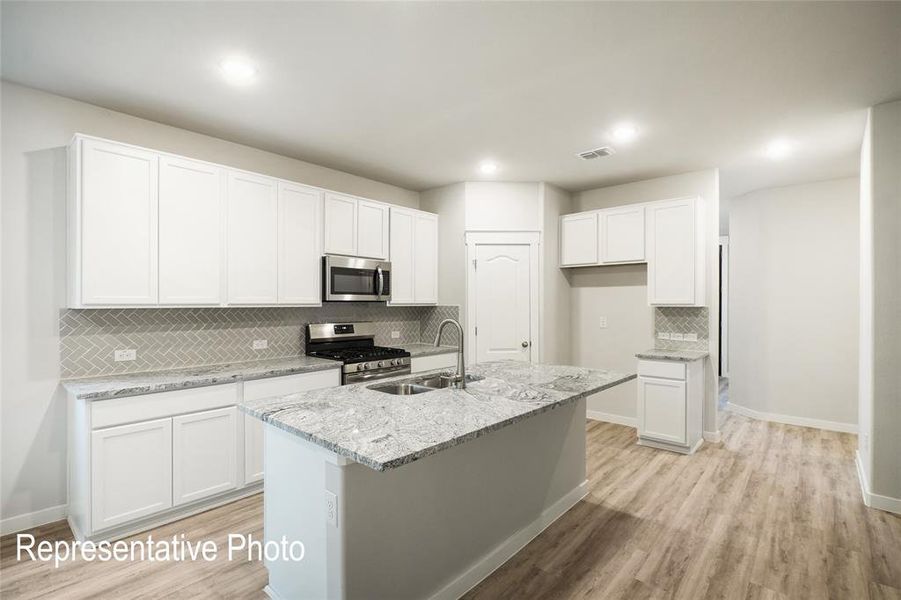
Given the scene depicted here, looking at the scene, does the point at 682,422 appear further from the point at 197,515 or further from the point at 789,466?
the point at 197,515

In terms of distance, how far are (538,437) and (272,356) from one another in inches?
97.7

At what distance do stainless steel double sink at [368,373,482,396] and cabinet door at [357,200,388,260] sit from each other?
1.99m

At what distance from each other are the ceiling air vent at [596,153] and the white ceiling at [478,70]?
0.45 ft

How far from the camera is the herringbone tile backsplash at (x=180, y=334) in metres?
2.94

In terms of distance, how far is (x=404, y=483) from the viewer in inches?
74.4

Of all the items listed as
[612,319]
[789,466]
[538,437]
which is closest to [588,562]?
[538,437]

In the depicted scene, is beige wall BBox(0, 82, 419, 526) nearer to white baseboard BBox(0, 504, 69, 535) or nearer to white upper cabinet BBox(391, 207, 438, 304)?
white baseboard BBox(0, 504, 69, 535)

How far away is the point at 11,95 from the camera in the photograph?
273 centimetres

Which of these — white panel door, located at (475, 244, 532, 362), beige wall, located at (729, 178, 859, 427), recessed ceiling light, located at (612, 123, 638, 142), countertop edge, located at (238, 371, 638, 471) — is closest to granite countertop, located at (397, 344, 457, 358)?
white panel door, located at (475, 244, 532, 362)

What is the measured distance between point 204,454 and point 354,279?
1922 millimetres

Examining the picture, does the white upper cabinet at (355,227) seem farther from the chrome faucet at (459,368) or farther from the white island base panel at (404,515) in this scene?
the white island base panel at (404,515)

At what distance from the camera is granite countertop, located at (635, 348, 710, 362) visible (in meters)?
4.11

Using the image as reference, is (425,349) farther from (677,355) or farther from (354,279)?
(677,355)

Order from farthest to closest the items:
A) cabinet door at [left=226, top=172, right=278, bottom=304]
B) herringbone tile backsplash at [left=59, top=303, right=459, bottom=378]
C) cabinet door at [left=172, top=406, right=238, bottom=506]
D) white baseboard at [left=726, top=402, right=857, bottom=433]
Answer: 1. white baseboard at [left=726, top=402, right=857, bottom=433]
2. cabinet door at [left=226, top=172, right=278, bottom=304]
3. herringbone tile backsplash at [left=59, top=303, right=459, bottom=378]
4. cabinet door at [left=172, top=406, right=238, bottom=506]
